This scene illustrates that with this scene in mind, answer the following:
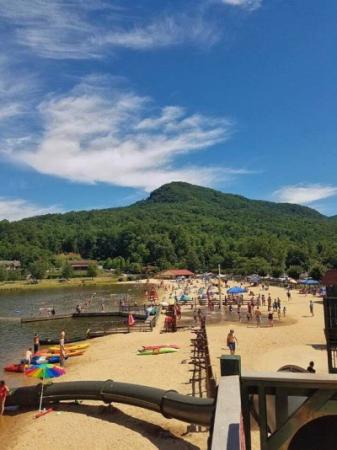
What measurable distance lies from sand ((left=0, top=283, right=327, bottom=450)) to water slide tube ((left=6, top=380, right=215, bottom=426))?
52cm

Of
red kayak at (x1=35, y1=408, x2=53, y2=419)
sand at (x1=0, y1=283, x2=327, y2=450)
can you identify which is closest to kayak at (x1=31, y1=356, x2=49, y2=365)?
sand at (x1=0, y1=283, x2=327, y2=450)

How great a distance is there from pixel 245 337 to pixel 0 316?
34.2 metres

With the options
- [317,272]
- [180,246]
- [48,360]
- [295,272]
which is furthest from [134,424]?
[180,246]

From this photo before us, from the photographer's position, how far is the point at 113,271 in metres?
142

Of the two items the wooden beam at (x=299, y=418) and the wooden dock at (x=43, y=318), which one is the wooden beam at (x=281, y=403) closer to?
the wooden beam at (x=299, y=418)

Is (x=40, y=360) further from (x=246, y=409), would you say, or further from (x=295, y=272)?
(x=295, y=272)

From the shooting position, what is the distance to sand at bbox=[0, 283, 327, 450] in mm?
12789

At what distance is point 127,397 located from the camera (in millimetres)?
14070

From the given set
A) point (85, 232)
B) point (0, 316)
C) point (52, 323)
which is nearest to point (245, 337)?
point (52, 323)

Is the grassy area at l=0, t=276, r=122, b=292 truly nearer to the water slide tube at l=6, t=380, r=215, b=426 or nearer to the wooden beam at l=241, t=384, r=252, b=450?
the water slide tube at l=6, t=380, r=215, b=426

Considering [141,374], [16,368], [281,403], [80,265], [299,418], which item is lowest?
[16,368]

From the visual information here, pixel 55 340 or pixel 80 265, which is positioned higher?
pixel 80 265

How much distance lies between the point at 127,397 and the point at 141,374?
5917 mm

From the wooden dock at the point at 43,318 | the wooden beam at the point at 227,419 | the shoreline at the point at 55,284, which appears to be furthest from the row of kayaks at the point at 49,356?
the shoreline at the point at 55,284
